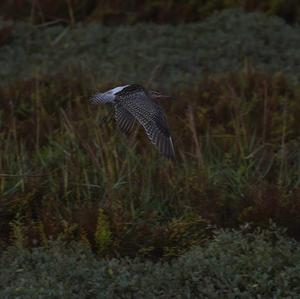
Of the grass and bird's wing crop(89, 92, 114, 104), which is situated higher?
bird's wing crop(89, 92, 114, 104)

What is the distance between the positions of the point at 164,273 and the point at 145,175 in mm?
1469

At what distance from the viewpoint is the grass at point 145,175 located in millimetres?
6340

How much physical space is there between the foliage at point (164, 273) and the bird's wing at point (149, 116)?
1.89 feet

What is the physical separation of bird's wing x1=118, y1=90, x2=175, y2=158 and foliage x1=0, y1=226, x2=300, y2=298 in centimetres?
58

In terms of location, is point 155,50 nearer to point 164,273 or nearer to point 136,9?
point 136,9

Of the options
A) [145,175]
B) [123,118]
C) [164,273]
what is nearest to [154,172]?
[145,175]

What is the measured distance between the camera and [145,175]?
7055 mm

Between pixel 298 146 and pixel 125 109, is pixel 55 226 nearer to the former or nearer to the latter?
pixel 125 109

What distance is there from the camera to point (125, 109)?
6.38 meters

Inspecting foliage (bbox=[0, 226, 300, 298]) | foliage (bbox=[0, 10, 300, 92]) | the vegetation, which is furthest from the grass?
foliage (bbox=[0, 10, 300, 92])

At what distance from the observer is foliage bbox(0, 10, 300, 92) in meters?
9.63

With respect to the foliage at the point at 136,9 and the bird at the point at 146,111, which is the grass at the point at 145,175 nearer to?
the bird at the point at 146,111

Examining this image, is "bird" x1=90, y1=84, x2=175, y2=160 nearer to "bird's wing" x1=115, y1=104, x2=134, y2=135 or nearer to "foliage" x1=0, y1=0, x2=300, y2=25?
"bird's wing" x1=115, y1=104, x2=134, y2=135

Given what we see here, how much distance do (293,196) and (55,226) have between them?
4.33 feet
